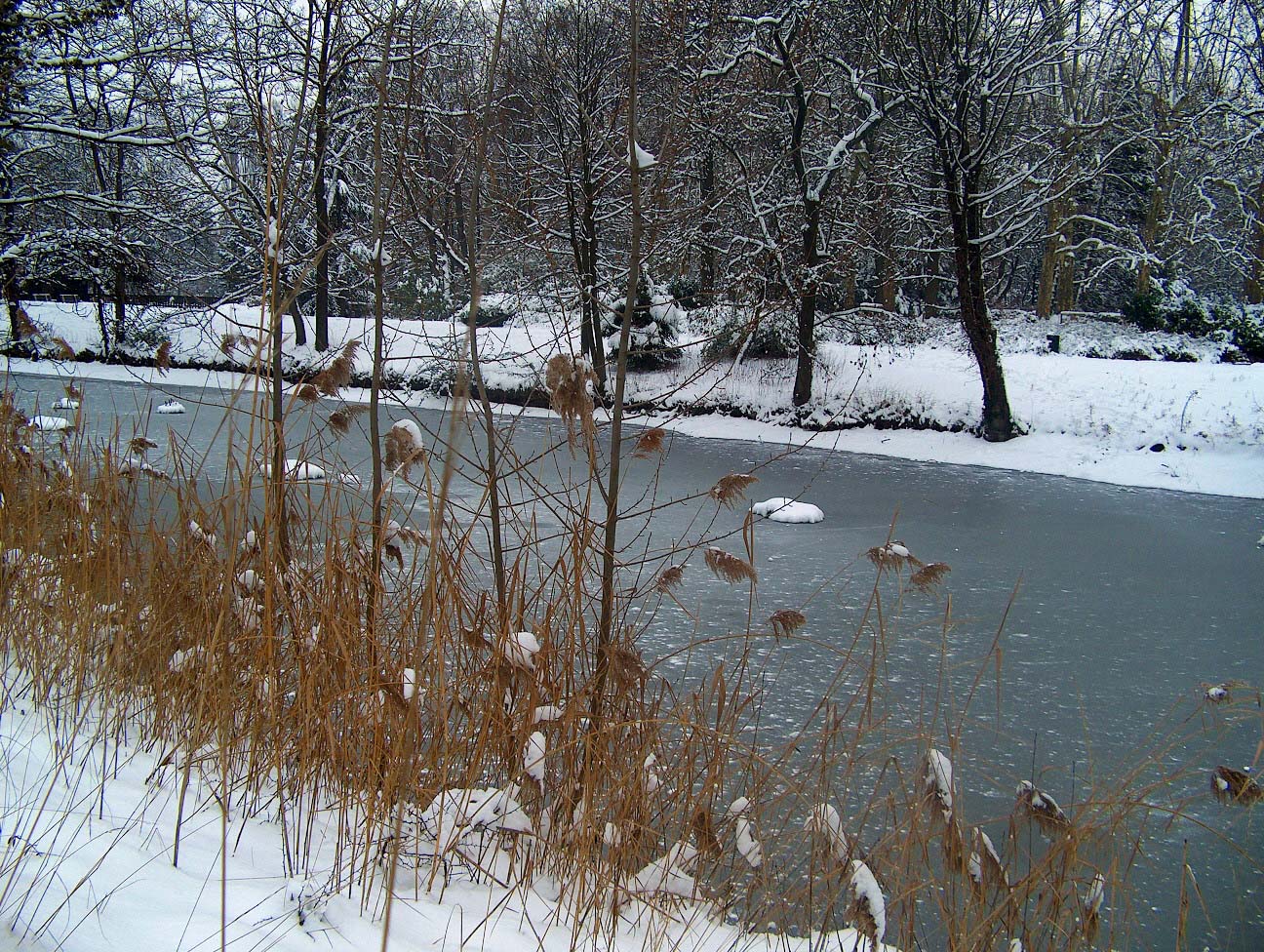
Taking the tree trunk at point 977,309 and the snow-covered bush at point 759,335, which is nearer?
the tree trunk at point 977,309

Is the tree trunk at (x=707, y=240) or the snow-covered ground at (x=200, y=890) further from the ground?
the tree trunk at (x=707, y=240)

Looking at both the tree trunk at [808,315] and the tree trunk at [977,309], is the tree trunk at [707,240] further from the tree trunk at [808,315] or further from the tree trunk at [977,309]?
the tree trunk at [977,309]

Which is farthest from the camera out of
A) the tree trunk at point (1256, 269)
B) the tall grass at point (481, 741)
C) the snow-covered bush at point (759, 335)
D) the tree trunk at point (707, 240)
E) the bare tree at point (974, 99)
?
the tree trunk at point (1256, 269)

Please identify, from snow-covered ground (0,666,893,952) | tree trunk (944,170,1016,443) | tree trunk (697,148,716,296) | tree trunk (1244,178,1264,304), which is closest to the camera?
snow-covered ground (0,666,893,952)

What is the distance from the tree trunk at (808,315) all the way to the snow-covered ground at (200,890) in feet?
36.4

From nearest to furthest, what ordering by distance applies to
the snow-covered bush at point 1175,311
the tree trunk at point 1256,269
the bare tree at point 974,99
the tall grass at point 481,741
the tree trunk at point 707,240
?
the tall grass at point 481,741 → the bare tree at point 974,99 → the tree trunk at point 707,240 → the tree trunk at point 1256,269 → the snow-covered bush at point 1175,311

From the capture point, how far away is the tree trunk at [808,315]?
43.4 feet

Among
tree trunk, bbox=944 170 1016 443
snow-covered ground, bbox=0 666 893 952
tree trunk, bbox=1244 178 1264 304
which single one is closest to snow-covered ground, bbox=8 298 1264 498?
tree trunk, bbox=944 170 1016 443

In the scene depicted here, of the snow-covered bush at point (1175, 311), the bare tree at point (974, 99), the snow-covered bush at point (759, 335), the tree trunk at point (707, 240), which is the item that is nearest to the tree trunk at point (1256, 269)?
the snow-covered bush at point (1175, 311)

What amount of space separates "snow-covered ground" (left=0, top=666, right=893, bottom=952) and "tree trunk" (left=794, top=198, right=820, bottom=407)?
36.4ft

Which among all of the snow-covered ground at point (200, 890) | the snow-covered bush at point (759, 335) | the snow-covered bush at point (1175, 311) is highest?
the snow-covered bush at point (1175, 311)

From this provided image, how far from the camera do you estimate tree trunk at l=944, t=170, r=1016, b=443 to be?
1181 centimetres

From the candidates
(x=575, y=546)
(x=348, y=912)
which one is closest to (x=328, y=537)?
(x=575, y=546)

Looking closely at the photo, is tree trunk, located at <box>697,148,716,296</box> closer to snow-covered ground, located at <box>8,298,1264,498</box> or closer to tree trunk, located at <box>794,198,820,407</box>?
tree trunk, located at <box>794,198,820,407</box>
